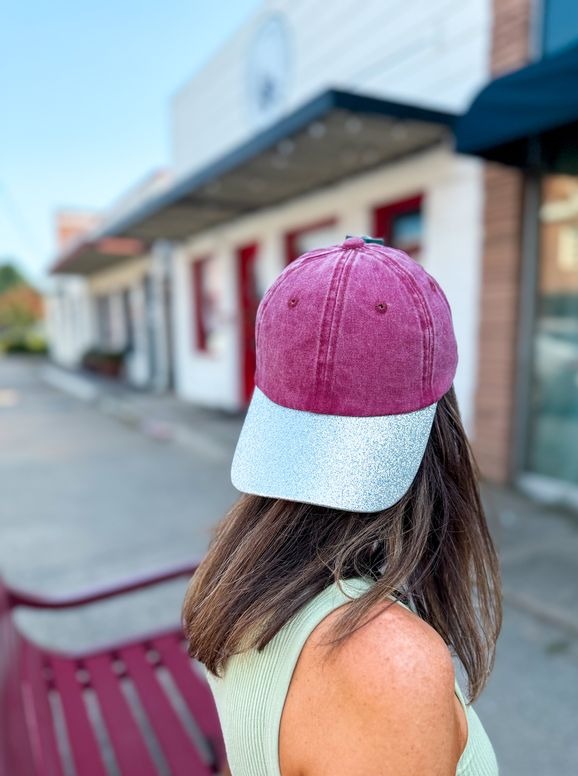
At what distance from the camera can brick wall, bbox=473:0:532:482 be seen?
14.2ft

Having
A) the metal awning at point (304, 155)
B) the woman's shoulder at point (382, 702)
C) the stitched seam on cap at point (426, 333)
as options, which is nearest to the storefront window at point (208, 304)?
the metal awning at point (304, 155)

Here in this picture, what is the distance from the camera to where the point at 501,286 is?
461 centimetres

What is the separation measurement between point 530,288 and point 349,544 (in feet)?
14.1

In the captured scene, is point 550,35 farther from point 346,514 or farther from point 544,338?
point 346,514

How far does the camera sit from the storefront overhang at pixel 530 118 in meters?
3.10

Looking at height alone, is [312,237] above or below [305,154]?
below

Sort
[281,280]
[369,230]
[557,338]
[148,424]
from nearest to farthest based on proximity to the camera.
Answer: [281,280] < [557,338] < [369,230] < [148,424]

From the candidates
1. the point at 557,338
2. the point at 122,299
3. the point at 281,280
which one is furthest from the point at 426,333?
the point at 122,299

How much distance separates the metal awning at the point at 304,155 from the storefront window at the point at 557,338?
113 cm

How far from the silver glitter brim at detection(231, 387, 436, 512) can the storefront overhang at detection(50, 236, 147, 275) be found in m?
10.2

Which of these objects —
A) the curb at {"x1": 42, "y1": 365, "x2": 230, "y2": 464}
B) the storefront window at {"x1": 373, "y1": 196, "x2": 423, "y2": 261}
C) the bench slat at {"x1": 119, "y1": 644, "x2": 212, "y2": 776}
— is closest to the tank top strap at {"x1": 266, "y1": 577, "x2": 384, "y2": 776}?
the bench slat at {"x1": 119, "y1": 644, "x2": 212, "y2": 776}

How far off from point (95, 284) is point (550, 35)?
15764 millimetres

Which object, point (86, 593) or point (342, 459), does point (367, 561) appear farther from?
point (86, 593)

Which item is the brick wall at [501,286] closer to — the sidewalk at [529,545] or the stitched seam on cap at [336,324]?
the sidewalk at [529,545]
